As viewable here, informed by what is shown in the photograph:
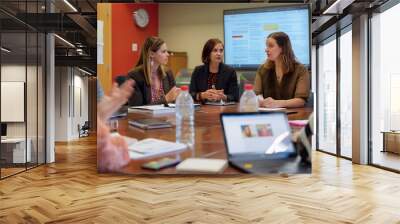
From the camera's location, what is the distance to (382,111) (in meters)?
7.18

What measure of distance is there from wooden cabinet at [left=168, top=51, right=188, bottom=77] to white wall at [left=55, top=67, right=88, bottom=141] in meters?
13.3

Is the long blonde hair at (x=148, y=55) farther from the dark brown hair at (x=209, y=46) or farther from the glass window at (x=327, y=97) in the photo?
the glass window at (x=327, y=97)

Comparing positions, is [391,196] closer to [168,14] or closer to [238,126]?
[238,126]

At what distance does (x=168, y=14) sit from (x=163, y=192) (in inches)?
140

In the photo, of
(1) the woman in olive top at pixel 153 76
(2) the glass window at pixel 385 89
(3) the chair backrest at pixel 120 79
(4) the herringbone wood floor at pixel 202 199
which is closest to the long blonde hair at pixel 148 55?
(1) the woman in olive top at pixel 153 76

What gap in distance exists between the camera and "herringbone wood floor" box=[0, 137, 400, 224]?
4094mm

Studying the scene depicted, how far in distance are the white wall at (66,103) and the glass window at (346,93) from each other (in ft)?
32.9

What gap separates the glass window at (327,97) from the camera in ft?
27.5

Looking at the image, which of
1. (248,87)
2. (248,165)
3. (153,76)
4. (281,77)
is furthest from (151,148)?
(281,77)

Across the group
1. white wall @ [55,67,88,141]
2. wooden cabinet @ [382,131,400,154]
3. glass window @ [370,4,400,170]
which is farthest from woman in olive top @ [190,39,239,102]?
white wall @ [55,67,88,141]

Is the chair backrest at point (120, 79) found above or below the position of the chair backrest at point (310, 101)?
above

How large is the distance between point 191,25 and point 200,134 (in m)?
0.59

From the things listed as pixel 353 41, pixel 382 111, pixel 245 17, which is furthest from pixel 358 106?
pixel 245 17

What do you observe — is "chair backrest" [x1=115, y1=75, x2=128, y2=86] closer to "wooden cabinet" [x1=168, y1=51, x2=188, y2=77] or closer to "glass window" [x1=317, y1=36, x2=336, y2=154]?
"wooden cabinet" [x1=168, y1=51, x2=188, y2=77]
